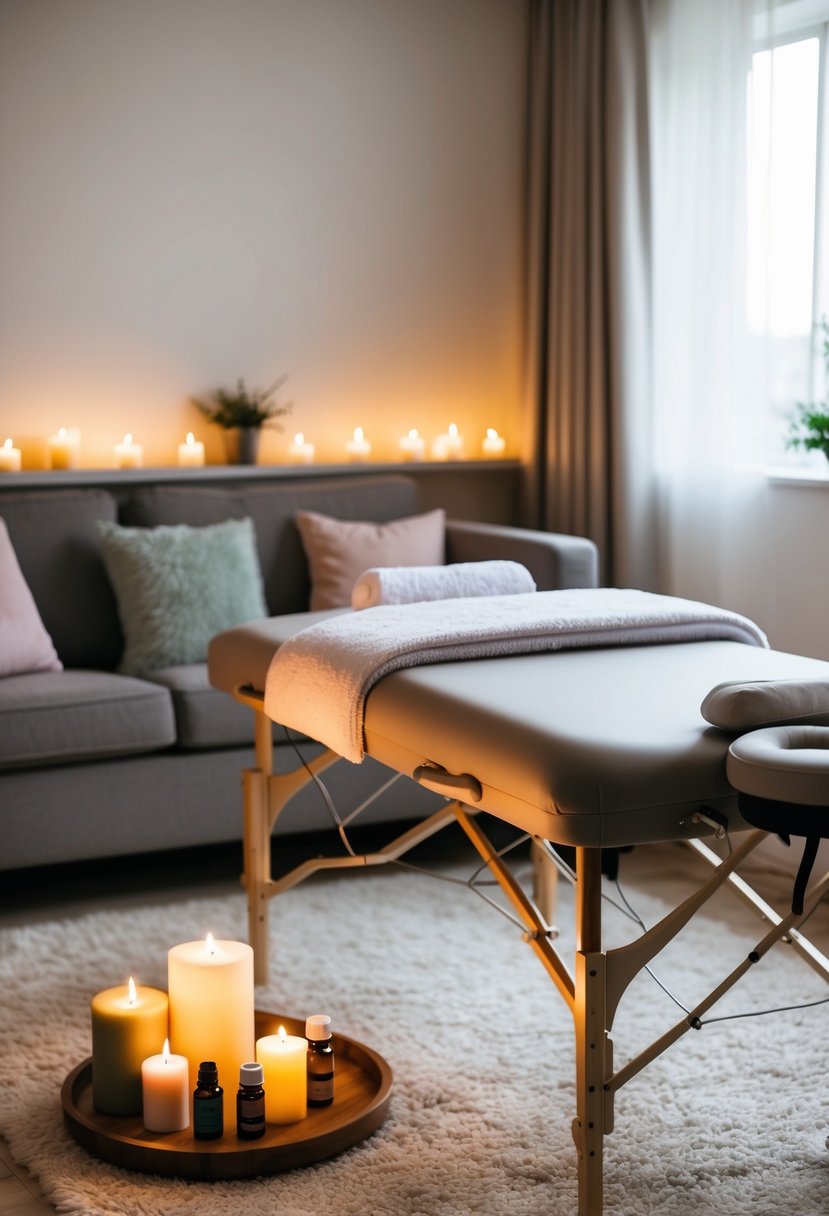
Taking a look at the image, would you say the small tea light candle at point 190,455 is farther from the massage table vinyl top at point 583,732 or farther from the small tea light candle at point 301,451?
the massage table vinyl top at point 583,732

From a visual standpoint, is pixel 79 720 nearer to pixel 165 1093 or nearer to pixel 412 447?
pixel 165 1093

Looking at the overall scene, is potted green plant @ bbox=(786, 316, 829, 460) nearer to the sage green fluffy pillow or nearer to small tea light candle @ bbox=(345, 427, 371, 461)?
small tea light candle @ bbox=(345, 427, 371, 461)

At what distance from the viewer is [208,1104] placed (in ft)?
6.43

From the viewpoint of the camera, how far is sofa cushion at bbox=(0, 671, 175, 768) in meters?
2.90

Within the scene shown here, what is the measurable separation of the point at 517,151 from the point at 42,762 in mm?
2364


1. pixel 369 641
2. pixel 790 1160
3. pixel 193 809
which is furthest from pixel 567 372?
pixel 790 1160

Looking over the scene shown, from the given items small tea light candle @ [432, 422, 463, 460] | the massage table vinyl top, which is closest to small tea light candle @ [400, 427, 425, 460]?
small tea light candle @ [432, 422, 463, 460]

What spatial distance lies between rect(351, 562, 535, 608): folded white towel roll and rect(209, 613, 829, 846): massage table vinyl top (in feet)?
1.77

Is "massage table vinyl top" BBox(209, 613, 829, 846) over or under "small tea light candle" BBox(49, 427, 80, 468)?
under

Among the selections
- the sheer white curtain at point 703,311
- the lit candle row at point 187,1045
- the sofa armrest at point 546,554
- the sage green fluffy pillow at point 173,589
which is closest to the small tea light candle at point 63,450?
the sage green fluffy pillow at point 173,589

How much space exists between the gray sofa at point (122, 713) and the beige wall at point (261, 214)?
13.3 inches

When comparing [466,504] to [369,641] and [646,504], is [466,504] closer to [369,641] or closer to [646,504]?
[646,504]

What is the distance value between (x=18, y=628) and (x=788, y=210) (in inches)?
78.9

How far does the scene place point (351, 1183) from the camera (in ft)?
6.32
